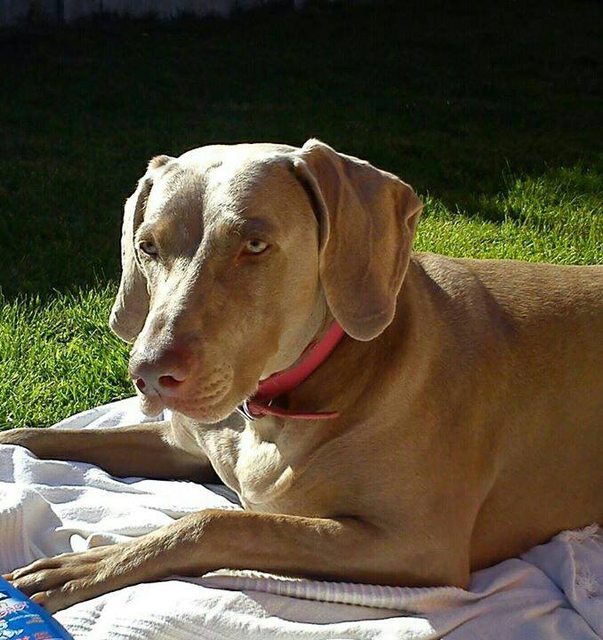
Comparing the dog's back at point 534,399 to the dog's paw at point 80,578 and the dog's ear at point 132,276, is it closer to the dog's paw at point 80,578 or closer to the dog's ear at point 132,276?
the dog's ear at point 132,276

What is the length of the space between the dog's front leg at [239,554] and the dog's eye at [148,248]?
617 millimetres

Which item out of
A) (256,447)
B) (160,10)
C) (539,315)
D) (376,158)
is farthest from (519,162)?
(160,10)

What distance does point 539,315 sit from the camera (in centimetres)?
314

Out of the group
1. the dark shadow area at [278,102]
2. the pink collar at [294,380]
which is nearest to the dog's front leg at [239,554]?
the pink collar at [294,380]

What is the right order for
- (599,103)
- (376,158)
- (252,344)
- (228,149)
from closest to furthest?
(252,344), (228,149), (376,158), (599,103)

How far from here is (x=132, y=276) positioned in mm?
3076

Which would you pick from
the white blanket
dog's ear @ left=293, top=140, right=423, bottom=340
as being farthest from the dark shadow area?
dog's ear @ left=293, top=140, right=423, bottom=340

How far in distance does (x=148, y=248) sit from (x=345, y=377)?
0.58 meters

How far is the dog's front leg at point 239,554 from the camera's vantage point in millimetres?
2711

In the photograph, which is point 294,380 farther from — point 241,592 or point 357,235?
point 241,592

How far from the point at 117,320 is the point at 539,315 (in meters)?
1.13

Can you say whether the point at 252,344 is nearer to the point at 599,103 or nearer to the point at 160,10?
the point at 599,103

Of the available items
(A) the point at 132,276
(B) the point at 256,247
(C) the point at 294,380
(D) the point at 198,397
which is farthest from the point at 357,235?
(A) the point at 132,276

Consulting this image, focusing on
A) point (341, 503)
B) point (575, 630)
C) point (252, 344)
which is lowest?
point (575, 630)
